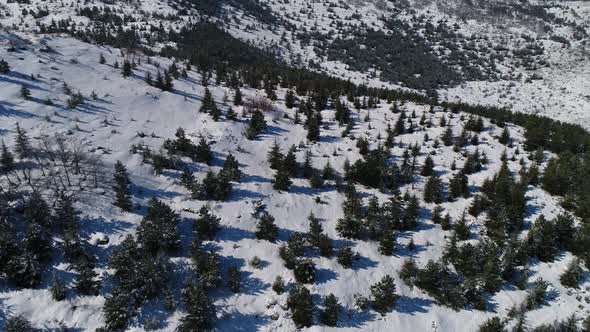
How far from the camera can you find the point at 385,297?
1658 cm

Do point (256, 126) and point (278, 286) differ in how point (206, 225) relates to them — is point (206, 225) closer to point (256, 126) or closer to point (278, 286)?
point (278, 286)

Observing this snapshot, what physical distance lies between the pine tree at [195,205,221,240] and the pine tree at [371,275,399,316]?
9477 mm

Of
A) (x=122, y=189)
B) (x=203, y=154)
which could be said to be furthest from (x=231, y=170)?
(x=122, y=189)

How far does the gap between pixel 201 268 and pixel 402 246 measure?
1173 cm

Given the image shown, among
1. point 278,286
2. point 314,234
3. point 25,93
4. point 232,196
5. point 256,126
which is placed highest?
point 25,93

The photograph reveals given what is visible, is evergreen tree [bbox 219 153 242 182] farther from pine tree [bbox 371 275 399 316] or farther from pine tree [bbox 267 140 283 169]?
pine tree [bbox 371 275 399 316]

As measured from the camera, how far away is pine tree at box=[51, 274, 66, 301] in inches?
576

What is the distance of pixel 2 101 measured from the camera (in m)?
26.6

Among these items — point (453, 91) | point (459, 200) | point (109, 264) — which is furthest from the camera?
point (453, 91)

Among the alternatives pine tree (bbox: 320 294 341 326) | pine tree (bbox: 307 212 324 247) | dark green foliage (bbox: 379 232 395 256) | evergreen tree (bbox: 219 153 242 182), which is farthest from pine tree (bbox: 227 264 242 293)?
dark green foliage (bbox: 379 232 395 256)

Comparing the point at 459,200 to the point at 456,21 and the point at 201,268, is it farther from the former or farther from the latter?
the point at 456,21

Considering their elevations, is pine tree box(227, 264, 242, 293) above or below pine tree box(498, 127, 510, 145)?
below

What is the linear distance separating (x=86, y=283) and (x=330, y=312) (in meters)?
11.2

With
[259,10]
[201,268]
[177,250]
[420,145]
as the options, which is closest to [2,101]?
[177,250]
